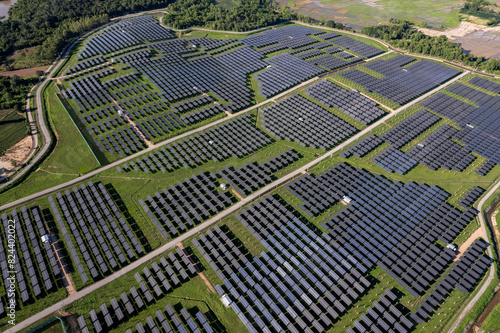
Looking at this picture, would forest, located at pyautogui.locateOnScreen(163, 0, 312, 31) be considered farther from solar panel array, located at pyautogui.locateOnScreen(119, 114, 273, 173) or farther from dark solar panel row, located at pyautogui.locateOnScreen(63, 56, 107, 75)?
solar panel array, located at pyautogui.locateOnScreen(119, 114, 273, 173)

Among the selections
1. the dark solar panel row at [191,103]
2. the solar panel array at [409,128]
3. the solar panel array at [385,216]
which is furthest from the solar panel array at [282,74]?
the solar panel array at [385,216]

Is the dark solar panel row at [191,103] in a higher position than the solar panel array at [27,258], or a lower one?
higher

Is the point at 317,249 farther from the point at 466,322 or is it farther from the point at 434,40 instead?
the point at 434,40

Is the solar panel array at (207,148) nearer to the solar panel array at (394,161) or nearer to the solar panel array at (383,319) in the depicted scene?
the solar panel array at (394,161)

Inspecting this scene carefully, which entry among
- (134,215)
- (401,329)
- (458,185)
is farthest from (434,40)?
(134,215)

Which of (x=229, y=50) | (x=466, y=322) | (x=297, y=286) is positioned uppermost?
(x=229, y=50)

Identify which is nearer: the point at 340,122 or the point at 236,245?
the point at 236,245

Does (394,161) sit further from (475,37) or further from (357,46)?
(475,37)
